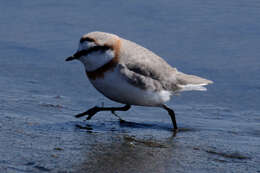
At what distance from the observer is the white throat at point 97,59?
6270 millimetres

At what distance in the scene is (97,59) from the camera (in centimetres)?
627

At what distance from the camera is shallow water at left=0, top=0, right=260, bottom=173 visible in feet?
16.3

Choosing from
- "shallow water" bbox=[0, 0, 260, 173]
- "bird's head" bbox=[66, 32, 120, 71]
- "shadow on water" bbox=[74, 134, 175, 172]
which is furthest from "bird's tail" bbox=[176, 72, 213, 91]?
"shadow on water" bbox=[74, 134, 175, 172]

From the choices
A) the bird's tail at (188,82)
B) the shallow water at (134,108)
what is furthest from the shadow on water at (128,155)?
the bird's tail at (188,82)

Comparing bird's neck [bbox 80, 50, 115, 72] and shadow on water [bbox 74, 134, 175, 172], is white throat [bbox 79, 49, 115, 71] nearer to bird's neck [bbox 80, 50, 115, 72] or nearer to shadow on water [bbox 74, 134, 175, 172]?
bird's neck [bbox 80, 50, 115, 72]

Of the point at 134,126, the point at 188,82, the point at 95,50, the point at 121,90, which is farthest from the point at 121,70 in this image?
the point at 188,82

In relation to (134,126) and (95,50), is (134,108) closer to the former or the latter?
(134,126)

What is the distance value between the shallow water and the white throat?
0.70 m

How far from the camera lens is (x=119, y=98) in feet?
21.0

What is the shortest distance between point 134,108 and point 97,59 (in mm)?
1576

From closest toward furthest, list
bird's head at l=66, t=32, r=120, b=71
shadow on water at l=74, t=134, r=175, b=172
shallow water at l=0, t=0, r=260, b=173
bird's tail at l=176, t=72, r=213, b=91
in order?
1. shadow on water at l=74, t=134, r=175, b=172
2. shallow water at l=0, t=0, r=260, b=173
3. bird's head at l=66, t=32, r=120, b=71
4. bird's tail at l=176, t=72, r=213, b=91

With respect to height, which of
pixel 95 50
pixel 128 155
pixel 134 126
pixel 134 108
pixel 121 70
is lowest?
pixel 134 108

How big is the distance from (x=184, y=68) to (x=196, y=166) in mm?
4237

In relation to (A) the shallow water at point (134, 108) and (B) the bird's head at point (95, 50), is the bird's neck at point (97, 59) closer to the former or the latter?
(B) the bird's head at point (95, 50)
